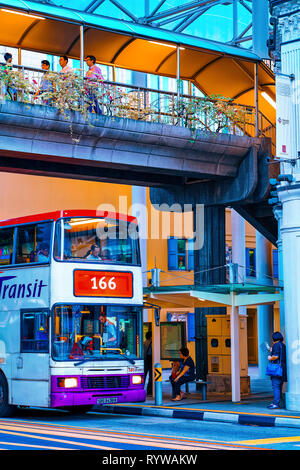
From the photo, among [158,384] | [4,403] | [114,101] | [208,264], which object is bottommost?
[4,403]

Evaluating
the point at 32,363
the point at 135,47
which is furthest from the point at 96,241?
the point at 135,47

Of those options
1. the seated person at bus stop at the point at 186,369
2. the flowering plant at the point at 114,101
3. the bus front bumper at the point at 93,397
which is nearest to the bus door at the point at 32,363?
the bus front bumper at the point at 93,397

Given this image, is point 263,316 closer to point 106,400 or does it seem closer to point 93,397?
point 106,400

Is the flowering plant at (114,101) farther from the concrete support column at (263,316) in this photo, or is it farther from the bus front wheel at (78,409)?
the concrete support column at (263,316)

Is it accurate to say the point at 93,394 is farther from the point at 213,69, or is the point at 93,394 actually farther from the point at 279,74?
the point at 213,69

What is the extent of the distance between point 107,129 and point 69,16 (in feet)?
10.7

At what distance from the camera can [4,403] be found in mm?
18609

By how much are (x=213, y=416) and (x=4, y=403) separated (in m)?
4.73

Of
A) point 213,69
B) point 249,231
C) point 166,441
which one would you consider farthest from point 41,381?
point 249,231

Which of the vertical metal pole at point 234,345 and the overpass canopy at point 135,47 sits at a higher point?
the overpass canopy at point 135,47

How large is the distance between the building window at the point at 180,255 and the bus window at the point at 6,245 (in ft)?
69.8

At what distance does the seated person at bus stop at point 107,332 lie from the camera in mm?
17891

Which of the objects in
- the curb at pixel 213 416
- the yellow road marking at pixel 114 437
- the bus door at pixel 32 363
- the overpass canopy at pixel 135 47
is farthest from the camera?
the overpass canopy at pixel 135 47

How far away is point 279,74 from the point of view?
1939 centimetres
